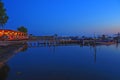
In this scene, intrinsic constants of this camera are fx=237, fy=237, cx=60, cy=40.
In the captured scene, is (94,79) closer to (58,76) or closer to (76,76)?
(76,76)

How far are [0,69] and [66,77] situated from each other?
8.38 meters

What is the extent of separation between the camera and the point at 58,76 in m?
26.6

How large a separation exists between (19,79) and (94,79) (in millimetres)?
7930

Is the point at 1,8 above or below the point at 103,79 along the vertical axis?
above

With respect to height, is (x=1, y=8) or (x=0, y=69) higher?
(x=1, y=8)

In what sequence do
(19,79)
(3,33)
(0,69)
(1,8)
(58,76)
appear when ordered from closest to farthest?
(19,79) → (58,76) → (0,69) → (1,8) → (3,33)

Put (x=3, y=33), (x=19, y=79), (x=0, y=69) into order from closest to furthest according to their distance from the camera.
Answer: (x=19, y=79) < (x=0, y=69) < (x=3, y=33)

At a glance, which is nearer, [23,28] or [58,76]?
[58,76]

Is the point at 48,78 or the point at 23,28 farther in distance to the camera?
the point at 23,28

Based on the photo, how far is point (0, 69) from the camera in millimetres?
28781

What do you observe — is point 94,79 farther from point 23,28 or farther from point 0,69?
point 23,28

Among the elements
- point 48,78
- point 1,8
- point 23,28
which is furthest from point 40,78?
point 23,28

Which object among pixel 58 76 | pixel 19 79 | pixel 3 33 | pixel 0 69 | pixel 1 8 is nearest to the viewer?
pixel 19 79

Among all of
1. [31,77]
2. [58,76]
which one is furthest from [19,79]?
[58,76]
